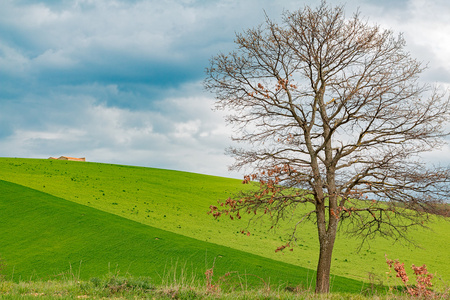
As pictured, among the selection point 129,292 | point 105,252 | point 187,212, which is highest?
point 129,292

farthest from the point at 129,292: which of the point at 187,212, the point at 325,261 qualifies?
the point at 187,212

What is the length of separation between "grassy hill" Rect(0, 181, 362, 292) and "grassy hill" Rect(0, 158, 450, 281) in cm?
458

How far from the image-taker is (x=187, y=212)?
118 ft

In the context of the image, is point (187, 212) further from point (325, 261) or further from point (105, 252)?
point (325, 261)

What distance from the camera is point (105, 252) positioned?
20.0m

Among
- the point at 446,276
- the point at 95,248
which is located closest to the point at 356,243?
the point at 446,276

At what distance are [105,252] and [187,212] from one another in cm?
1625

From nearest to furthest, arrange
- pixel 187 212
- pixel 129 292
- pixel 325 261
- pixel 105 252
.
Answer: pixel 129 292
pixel 325 261
pixel 105 252
pixel 187 212

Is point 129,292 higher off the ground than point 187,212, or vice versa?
point 129,292

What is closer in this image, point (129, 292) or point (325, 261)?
point (129, 292)

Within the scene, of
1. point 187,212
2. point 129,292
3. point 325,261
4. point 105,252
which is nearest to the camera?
point 129,292

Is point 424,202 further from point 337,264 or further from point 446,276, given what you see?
point 446,276

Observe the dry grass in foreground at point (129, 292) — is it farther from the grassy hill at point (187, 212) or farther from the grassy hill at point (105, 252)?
the grassy hill at point (187, 212)

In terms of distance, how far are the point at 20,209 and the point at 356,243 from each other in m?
28.5
